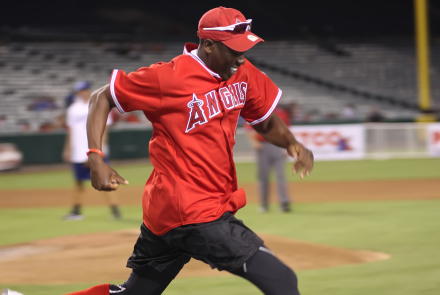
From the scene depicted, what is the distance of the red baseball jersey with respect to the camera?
10.4 feet

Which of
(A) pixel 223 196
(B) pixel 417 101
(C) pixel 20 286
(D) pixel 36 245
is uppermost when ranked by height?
(A) pixel 223 196

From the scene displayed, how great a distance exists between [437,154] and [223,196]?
699 inches

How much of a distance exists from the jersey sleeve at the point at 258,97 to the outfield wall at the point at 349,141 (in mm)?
16029

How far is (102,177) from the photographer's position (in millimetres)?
2982

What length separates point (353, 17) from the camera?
3734 centimetres

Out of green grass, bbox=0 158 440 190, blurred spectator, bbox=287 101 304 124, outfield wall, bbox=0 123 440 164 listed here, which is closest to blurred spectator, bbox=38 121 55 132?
outfield wall, bbox=0 123 440 164

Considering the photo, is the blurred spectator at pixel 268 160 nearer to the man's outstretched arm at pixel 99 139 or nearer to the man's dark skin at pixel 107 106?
the man's dark skin at pixel 107 106

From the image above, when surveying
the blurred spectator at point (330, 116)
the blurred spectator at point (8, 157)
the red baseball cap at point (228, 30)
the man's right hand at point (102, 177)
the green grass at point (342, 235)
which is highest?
the red baseball cap at point (228, 30)

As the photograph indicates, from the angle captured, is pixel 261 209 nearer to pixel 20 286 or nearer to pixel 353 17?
pixel 20 286

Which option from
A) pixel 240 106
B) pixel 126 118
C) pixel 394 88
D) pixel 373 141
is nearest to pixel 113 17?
pixel 126 118

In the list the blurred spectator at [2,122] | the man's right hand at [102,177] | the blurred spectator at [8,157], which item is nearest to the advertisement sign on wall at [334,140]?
the blurred spectator at [8,157]

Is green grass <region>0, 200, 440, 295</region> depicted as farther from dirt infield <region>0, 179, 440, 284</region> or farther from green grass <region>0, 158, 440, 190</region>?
green grass <region>0, 158, 440, 190</region>

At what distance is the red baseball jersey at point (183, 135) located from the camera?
124 inches

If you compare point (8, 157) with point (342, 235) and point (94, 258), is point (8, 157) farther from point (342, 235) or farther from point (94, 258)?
point (342, 235)
